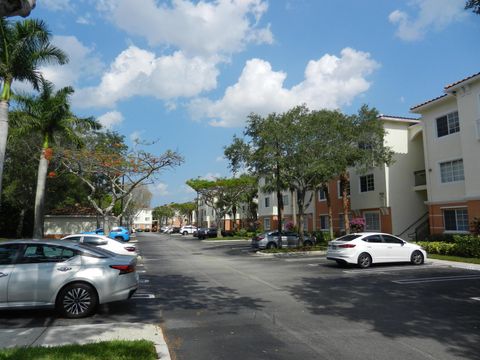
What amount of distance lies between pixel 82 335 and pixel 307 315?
4.22 meters

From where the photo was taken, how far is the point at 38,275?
7.89 metres

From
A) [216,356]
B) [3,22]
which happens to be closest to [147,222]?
[3,22]

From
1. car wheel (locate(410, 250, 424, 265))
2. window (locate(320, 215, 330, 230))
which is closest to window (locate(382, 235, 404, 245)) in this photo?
car wheel (locate(410, 250, 424, 265))

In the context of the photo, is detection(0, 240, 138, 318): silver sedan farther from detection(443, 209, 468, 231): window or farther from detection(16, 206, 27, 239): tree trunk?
detection(16, 206, 27, 239): tree trunk

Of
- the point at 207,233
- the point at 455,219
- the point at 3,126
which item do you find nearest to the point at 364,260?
the point at 455,219

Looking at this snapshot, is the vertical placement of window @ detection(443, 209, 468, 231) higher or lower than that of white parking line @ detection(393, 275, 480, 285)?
higher

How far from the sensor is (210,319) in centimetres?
801

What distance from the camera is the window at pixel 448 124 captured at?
926 inches

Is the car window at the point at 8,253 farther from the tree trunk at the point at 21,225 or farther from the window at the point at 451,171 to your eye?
the tree trunk at the point at 21,225

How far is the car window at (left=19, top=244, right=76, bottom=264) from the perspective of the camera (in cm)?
811

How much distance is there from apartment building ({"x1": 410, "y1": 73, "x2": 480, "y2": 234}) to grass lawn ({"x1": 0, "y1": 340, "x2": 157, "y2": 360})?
801 inches

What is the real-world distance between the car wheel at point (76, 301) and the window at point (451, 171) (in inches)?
844

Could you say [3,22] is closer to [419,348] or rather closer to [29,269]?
[29,269]

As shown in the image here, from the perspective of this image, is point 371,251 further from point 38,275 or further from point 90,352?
point 90,352
